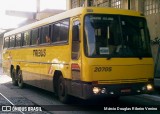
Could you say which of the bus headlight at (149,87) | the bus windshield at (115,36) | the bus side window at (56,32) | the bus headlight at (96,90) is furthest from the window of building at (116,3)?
the bus headlight at (96,90)

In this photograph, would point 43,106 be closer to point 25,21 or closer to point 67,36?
point 67,36

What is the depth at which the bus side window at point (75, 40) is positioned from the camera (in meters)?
10.8

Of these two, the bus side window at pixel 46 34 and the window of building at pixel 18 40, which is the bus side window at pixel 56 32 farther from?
the window of building at pixel 18 40

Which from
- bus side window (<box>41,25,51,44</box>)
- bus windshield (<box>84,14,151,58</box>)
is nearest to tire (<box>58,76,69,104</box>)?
bus side window (<box>41,25,51,44</box>)

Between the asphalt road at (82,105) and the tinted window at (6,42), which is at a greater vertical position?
the tinted window at (6,42)

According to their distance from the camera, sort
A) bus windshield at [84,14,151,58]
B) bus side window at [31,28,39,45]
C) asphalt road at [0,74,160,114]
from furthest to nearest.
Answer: bus side window at [31,28,39,45]
asphalt road at [0,74,160,114]
bus windshield at [84,14,151,58]

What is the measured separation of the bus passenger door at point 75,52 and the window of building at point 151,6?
27.7 feet

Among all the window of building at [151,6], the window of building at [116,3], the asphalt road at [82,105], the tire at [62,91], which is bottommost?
the asphalt road at [82,105]

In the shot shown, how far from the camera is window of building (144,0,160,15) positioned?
18609 mm

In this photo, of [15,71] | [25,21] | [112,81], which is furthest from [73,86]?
[25,21]

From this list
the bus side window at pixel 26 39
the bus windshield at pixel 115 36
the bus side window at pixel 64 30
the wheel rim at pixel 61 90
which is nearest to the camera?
the bus windshield at pixel 115 36

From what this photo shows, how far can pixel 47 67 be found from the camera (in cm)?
1362

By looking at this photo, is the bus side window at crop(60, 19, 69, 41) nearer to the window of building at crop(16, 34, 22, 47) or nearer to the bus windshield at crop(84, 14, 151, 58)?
the bus windshield at crop(84, 14, 151, 58)

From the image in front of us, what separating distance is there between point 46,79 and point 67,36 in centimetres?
266
